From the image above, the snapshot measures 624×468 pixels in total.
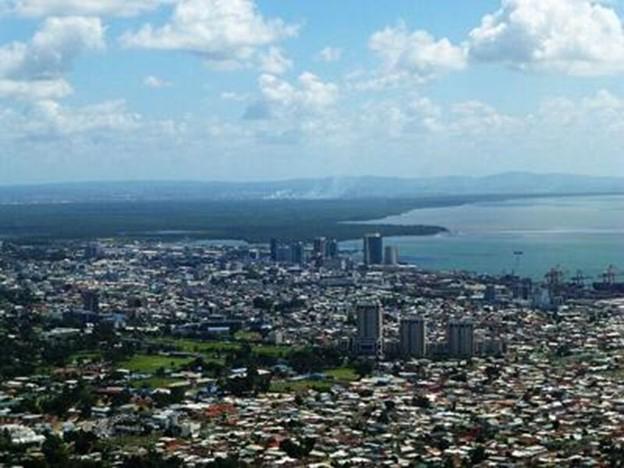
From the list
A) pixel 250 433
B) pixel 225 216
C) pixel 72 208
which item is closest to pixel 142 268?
pixel 250 433

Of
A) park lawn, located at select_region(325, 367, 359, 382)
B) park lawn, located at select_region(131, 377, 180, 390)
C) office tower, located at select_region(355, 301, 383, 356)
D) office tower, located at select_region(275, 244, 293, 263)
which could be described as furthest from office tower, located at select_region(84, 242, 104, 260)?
park lawn, located at select_region(131, 377, 180, 390)

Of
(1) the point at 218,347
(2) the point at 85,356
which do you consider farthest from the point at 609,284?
(2) the point at 85,356

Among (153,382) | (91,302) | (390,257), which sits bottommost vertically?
(153,382)

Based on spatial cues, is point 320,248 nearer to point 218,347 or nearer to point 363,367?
point 218,347

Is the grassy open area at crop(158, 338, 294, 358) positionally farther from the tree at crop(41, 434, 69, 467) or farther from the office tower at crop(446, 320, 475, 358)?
the tree at crop(41, 434, 69, 467)

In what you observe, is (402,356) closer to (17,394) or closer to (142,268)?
(17,394)

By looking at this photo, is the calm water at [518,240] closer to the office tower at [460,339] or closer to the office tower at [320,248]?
the office tower at [320,248]

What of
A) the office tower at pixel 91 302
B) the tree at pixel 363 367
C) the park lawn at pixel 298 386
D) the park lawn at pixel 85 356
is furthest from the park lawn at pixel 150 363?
the office tower at pixel 91 302

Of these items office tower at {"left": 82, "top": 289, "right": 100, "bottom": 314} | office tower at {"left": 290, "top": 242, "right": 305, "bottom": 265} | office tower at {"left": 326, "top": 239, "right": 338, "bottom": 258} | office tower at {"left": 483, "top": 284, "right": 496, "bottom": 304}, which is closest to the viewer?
office tower at {"left": 82, "top": 289, "right": 100, "bottom": 314}
